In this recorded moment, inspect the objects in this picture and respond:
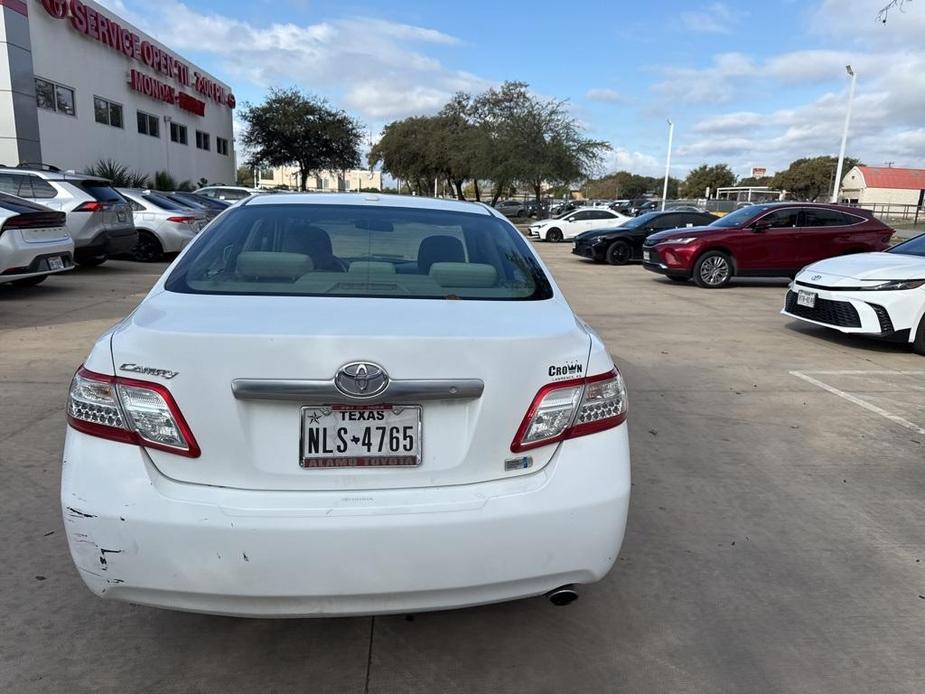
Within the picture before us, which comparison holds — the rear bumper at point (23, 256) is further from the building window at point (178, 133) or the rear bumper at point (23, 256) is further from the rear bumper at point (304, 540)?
the building window at point (178, 133)

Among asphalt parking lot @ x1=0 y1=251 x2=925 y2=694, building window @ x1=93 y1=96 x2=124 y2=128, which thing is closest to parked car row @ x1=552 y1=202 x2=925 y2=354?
asphalt parking lot @ x1=0 y1=251 x2=925 y2=694

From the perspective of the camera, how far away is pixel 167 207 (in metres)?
14.0

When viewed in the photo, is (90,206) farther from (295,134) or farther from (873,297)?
(295,134)

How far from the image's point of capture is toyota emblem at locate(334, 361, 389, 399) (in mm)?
1966

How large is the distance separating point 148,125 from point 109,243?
2255 cm

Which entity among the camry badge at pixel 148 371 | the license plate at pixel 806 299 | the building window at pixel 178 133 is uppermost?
the building window at pixel 178 133

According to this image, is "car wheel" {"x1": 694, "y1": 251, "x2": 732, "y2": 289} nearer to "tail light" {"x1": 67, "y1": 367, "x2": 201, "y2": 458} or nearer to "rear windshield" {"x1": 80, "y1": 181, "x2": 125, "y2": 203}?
"rear windshield" {"x1": 80, "y1": 181, "x2": 125, "y2": 203}

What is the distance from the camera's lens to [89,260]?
12.2 meters

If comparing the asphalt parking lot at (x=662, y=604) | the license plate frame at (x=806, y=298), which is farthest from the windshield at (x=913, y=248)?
the asphalt parking lot at (x=662, y=604)

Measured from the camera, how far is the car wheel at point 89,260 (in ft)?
37.4

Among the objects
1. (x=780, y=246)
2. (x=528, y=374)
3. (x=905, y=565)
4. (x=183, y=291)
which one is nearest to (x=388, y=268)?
(x=183, y=291)

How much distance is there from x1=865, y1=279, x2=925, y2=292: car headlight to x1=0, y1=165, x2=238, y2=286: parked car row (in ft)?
31.9

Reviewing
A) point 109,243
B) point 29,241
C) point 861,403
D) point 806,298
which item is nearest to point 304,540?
point 861,403

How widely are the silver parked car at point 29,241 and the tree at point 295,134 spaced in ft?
118
